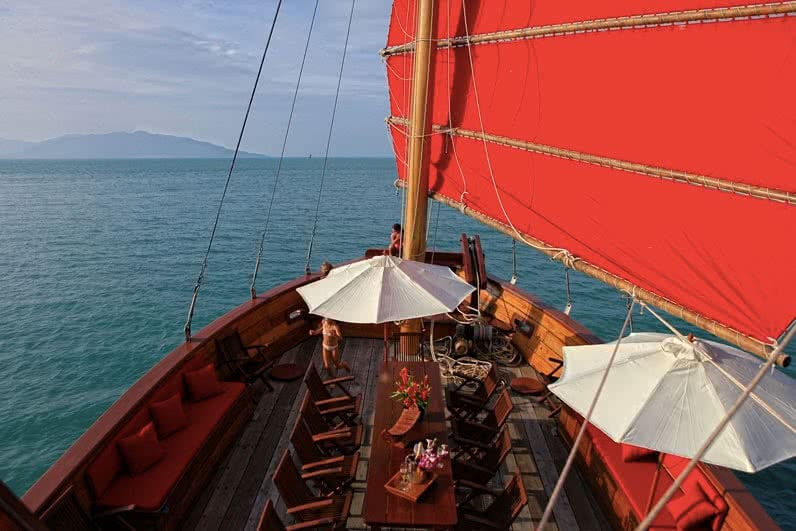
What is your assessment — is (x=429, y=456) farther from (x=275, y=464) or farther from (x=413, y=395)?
(x=275, y=464)

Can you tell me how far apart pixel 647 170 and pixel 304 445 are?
162 inches

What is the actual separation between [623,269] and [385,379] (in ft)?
10.8

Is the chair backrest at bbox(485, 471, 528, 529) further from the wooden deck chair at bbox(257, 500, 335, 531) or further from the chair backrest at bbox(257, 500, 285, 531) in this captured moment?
the chair backrest at bbox(257, 500, 285, 531)

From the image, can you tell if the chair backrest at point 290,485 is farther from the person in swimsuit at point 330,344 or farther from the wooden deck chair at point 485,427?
the person in swimsuit at point 330,344

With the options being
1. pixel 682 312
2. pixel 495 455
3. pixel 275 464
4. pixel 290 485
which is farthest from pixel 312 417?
pixel 682 312

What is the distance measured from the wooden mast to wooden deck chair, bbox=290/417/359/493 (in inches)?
93.3

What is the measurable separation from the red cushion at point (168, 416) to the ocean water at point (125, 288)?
9244 millimetres

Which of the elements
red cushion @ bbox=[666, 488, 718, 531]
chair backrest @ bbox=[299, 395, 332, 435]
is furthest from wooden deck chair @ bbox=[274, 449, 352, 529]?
red cushion @ bbox=[666, 488, 718, 531]

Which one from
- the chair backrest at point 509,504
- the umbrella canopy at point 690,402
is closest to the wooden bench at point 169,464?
the chair backrest at point 509,504

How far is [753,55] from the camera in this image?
2846mm

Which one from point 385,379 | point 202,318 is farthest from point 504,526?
point 202,318

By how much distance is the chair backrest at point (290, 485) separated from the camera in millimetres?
4223

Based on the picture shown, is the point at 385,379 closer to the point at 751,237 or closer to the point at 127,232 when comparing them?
the point at 751,237

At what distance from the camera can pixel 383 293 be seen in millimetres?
5410
